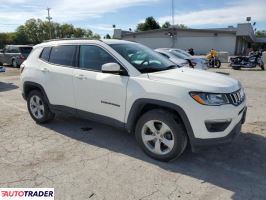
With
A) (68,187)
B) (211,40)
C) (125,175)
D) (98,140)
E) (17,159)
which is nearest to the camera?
(68,187)

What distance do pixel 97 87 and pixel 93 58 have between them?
1.87 ft

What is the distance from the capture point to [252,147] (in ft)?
14.6

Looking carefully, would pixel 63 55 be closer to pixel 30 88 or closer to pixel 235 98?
pixel 30 88

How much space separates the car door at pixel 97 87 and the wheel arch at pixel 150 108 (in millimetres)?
182

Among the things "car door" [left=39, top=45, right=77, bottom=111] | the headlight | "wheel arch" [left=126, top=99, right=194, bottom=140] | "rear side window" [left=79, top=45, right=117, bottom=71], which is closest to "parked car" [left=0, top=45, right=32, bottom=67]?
"car door" [left=39, top=45, right=77, bottom=111]

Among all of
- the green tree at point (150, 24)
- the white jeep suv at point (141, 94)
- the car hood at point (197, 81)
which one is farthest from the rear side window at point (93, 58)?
the green tree at point (150, 24)

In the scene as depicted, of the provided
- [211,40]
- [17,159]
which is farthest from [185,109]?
[211,40]

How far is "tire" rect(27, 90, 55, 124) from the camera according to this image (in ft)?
18.0

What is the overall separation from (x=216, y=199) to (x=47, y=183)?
6.88 feet

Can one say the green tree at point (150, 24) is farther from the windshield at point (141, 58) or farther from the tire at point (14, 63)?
the windshield at point (141, 58)

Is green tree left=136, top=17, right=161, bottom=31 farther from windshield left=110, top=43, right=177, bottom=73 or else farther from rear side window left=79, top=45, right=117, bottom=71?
rear side window left=79, top=45, right=117, bottom=71

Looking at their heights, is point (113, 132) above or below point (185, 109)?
below

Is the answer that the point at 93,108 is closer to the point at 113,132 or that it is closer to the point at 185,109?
the point at 113,132

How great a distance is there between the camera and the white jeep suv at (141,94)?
3.54m
